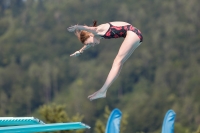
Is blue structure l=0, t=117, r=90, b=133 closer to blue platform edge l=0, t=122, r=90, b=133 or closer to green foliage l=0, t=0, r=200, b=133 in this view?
blue platform edge l=0, t=122, r=90, b=133

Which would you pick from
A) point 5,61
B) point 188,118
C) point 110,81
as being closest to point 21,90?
point 5,61

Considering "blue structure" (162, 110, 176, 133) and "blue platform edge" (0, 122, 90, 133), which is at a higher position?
"blue platform edge" (0, 122, 90, 133)

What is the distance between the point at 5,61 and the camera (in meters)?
116

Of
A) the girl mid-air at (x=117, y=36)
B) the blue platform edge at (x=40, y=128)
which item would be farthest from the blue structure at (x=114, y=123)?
the blue platform edge at (x=40, y=128)

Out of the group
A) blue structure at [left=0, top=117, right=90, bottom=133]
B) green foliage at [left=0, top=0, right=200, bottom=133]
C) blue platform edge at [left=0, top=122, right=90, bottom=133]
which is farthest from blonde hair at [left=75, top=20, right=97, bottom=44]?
green foliage at [left=0, top=0, right=200, bottom=133]

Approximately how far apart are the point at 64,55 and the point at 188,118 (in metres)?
39.4

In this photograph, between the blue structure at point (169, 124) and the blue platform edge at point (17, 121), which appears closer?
the blue platform edge at point (17, 121)

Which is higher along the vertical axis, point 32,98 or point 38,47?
point 38,47

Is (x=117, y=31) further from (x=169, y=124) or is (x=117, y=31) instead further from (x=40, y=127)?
(x=40, y=127)

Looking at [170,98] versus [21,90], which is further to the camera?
[21,90]

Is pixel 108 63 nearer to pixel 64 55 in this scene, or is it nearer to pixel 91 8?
pixel 64 55

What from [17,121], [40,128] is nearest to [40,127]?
[40,128]

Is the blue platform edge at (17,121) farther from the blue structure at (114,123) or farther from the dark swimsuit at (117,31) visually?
the dark swimsuit at (117,31)

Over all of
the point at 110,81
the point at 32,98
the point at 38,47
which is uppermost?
the point at 38,47
